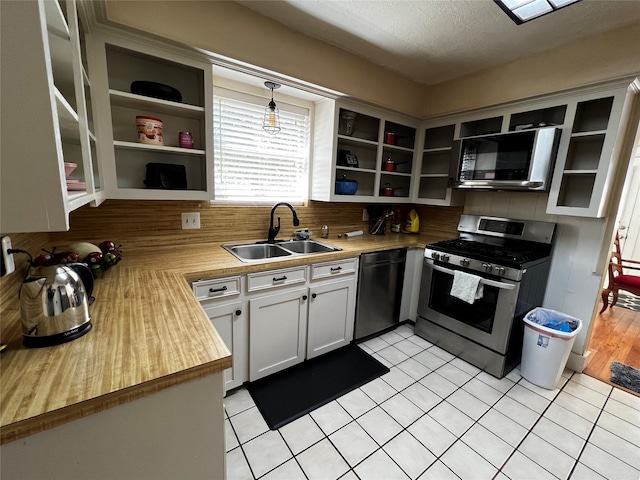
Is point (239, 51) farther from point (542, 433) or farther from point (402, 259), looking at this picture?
point (542, 433)

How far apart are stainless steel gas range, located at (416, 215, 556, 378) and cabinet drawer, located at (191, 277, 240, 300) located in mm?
1742

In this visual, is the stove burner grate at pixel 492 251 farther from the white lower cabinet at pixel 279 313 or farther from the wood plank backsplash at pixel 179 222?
the white lower cabinet at pixel 279 313

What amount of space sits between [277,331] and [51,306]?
1326 mm

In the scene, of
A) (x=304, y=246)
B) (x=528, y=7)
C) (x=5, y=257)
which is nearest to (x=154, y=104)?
(x=5, y=257)

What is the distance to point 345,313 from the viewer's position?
2342mm

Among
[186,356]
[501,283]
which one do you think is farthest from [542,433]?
[186,356]

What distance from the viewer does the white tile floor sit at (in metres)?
1.43

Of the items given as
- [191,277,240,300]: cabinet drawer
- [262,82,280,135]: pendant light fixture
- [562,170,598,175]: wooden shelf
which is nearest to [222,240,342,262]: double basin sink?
[191,277,240,300]: cabinet drawer

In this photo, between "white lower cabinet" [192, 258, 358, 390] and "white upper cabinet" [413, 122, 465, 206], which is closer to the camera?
"white lower cabinet" [192, 258, 358, 390]

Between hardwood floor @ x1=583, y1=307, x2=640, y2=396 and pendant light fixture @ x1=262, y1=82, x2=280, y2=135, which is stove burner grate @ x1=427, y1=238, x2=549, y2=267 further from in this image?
pendant light fixture @ x1=262, y1=82, x2=280, y2=135

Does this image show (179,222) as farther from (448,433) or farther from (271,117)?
(448,433)

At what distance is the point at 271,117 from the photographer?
2.16 m

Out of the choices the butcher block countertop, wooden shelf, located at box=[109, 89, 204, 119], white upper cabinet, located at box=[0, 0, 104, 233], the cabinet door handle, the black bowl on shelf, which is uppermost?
the black bowl on shelf

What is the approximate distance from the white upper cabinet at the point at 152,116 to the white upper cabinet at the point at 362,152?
1.02 m
